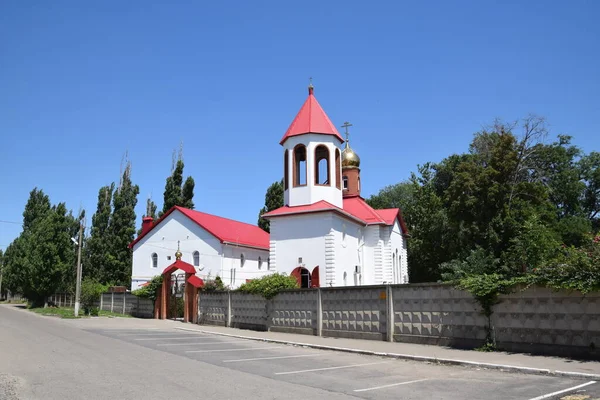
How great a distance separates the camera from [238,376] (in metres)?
9.88

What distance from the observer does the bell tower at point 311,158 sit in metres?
30.8

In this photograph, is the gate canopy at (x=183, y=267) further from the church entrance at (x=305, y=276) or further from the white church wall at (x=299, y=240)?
the church entrance at (x=305, y=276)

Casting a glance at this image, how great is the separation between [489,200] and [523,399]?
2787cm

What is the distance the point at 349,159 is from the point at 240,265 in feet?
43.5

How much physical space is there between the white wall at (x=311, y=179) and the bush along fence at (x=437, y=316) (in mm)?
9834

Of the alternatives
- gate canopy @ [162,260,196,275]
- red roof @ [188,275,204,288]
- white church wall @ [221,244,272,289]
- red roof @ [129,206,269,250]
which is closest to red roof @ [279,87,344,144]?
red roof @ [129,206,269,250]

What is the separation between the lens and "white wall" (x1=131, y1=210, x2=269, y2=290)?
36.2 m

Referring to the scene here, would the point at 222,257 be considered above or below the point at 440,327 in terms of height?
above

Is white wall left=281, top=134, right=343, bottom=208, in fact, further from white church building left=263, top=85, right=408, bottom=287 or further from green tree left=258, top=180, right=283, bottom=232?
green tree left=258, top=180, right=283, bottom=232

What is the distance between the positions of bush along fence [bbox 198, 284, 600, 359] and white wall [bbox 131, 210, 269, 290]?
14.2 m

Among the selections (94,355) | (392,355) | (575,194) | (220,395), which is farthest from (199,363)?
(575,194)

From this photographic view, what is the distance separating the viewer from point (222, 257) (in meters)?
35.9

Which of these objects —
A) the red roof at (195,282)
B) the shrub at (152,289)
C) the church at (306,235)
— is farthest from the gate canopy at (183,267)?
the church at (306,235)

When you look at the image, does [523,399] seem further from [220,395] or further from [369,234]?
[369,234]
